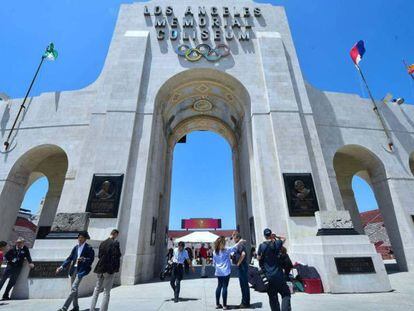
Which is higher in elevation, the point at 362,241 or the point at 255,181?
the point at 255,181

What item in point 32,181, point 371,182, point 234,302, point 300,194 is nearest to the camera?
point 234,302

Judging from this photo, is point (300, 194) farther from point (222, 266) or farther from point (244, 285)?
point (222, 266)

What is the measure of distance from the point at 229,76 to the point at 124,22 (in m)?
8.99

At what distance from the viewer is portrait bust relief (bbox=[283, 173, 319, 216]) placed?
37.5 ft

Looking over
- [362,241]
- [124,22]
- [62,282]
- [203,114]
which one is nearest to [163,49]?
[124,22]

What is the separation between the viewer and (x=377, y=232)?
2903cm

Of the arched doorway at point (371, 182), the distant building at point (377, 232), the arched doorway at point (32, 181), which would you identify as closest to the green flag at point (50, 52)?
the arched doorway at point (32, 181)

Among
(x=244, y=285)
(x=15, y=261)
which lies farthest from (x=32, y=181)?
(x=244, y=285)

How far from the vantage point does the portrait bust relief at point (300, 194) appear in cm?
1143

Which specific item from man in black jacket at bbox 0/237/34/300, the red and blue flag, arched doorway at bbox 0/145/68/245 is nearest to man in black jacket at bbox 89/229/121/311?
man in black jacket at bbox 0/237/34/300

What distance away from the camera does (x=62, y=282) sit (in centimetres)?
759

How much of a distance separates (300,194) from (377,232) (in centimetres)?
2514

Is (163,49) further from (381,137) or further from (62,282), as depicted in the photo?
(381,137)

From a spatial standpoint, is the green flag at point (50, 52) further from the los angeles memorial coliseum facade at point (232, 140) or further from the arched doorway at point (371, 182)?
the arched doorway at point (371, 182)
